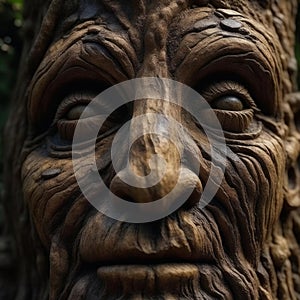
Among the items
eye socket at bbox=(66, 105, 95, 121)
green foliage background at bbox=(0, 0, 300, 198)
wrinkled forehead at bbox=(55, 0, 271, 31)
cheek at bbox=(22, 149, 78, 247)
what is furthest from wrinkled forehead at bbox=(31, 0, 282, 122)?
green foliage background at bbox=(0, 0, 300, 198)

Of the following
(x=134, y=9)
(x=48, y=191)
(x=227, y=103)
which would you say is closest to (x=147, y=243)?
(x=48, y=191)

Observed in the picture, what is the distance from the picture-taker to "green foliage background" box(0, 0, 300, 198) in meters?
2.98

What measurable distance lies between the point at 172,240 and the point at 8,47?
1656mm

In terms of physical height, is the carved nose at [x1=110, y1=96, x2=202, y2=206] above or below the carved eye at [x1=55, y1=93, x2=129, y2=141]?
below

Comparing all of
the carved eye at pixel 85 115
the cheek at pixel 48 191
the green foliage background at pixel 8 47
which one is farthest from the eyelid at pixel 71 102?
the green foliage background at pixel 8 47

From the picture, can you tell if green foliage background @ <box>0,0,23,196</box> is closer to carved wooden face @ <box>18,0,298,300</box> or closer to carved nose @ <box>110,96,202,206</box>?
carved wooden face @ <box>18,0,298,300</box>

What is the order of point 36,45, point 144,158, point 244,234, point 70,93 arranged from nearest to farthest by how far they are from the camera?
1. point 144,158
2. point 244,234
3. point 70,93
4. point 36,45

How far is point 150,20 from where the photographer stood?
1863 mm

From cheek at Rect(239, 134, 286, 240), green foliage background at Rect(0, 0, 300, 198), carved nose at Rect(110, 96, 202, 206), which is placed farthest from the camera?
green foliage background at Rect(0, 0, 300, 198)

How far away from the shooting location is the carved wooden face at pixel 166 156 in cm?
169

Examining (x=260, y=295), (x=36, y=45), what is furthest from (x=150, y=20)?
(x=260, y=295)

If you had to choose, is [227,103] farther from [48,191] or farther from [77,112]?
[48,191]

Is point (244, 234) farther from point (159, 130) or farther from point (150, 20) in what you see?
point (150, 20)

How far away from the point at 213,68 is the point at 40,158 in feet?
1.84
